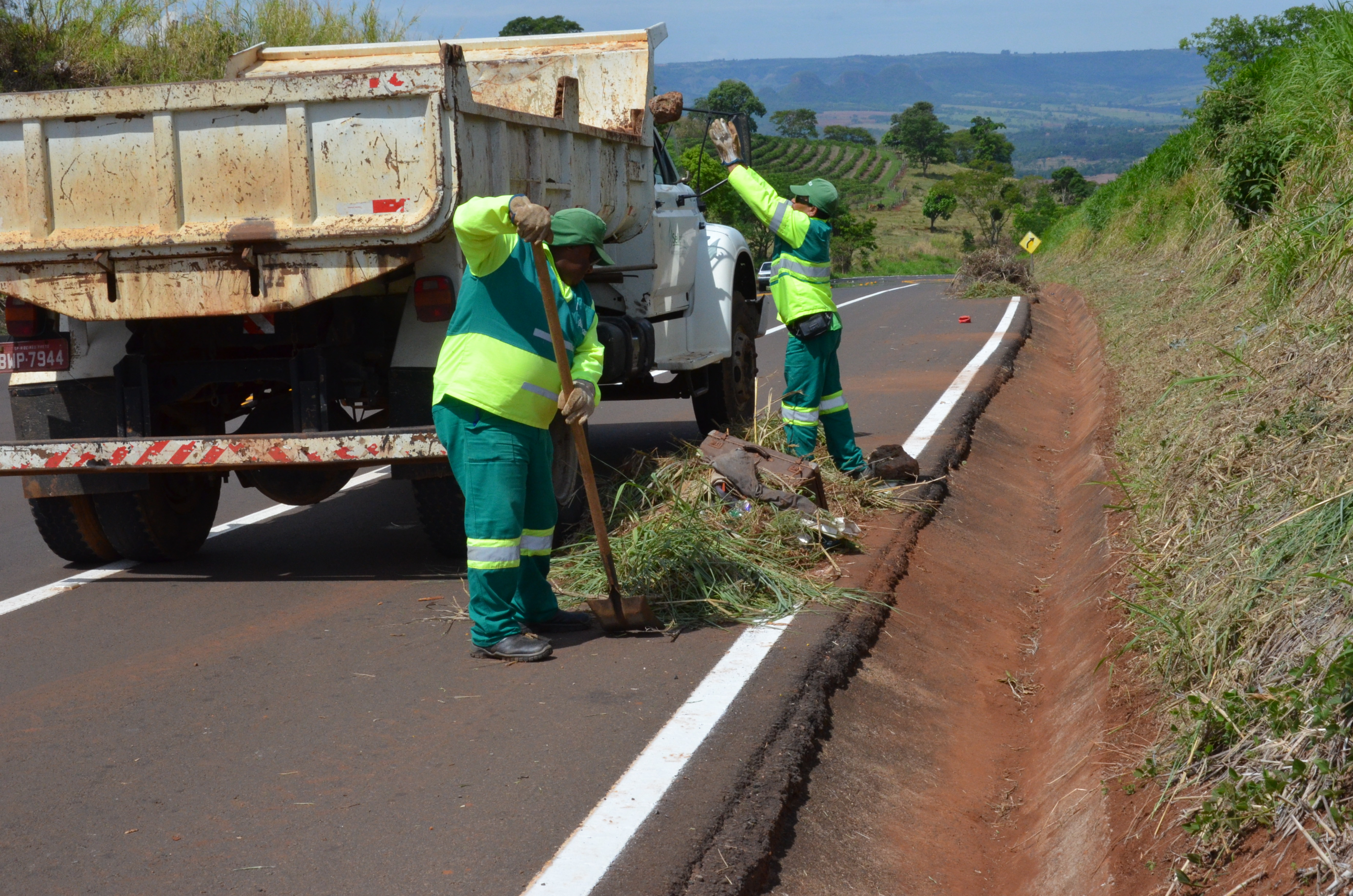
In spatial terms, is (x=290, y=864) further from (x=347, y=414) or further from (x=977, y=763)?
(x=347, y=414)

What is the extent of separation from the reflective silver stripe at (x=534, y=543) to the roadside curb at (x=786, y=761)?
3.89ft

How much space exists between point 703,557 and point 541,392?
1.28 metres

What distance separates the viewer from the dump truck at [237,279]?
5523 millimetres

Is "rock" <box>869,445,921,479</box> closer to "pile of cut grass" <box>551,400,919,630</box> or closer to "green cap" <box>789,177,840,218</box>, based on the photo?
"pile of cut grass" <box>551,400,919,630</box>

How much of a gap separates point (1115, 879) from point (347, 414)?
444 centimetres

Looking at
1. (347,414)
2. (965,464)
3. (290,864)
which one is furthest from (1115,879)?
(965,464)

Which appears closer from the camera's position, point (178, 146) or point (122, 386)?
point (178, 146)

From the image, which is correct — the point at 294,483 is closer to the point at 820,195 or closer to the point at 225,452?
the point at 225,452

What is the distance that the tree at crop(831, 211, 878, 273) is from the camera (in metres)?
74.0

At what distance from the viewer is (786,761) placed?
3.99 meters

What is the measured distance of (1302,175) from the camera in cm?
964

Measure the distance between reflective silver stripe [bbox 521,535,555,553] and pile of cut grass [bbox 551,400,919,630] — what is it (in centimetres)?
61

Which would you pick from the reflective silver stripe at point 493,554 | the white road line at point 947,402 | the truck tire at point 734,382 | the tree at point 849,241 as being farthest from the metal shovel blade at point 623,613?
the tree at point 849,241

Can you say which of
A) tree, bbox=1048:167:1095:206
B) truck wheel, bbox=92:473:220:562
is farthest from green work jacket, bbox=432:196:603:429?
tree, bbox=1048:167:1095:206
